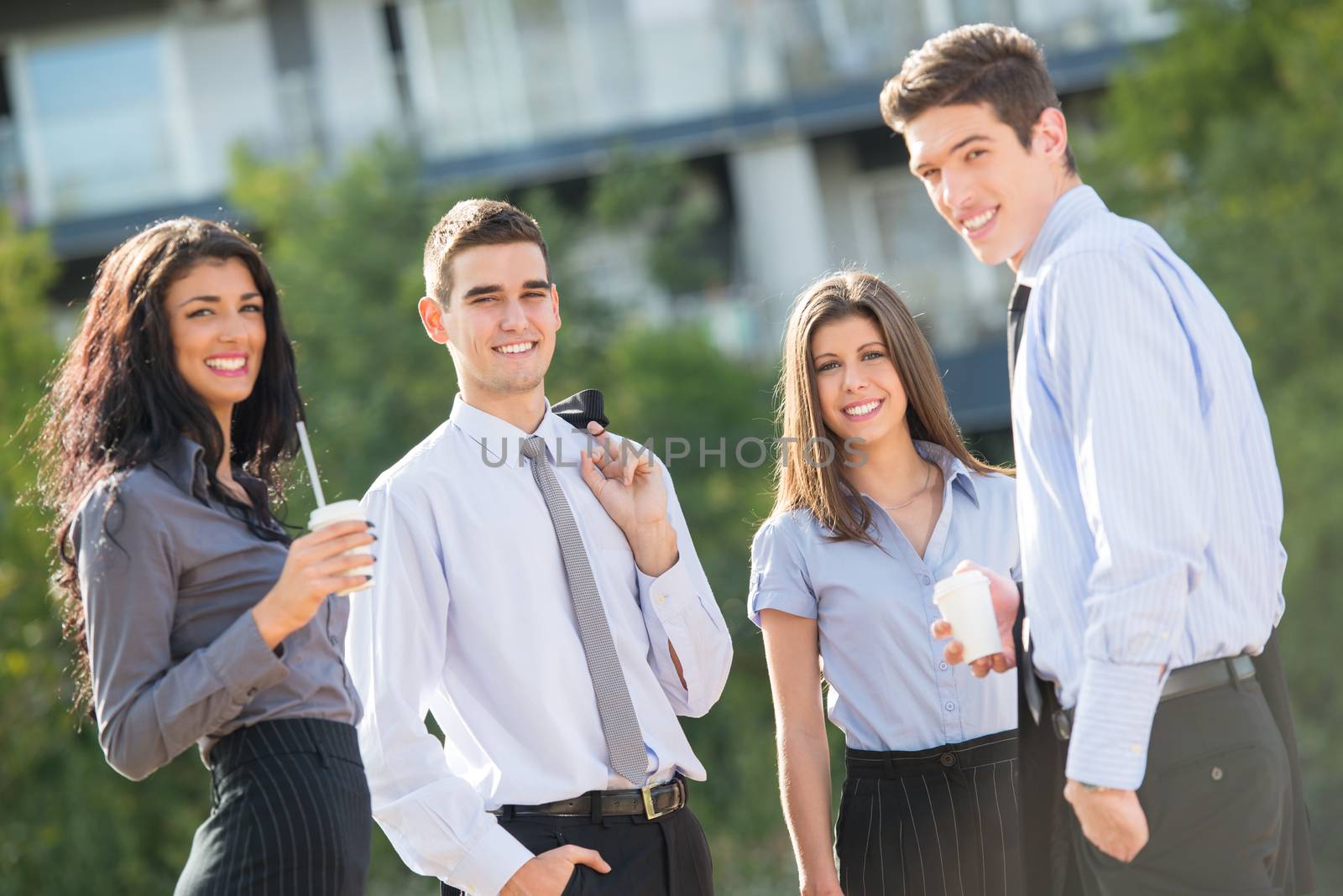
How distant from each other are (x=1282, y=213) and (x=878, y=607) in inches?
341

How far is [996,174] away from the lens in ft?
9.16

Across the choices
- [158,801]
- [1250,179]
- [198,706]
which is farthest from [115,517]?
[1250,179]

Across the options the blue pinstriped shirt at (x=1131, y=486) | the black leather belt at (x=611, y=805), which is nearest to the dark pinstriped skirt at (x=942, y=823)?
the black leather belt at (x=611, y=805)

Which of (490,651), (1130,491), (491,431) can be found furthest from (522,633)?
(1130,491)

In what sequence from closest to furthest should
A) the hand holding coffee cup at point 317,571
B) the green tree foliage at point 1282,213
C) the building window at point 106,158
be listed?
the hand holding coffee cup at point 317,571, the green tree foliage at point 1282,213, the building window at point 106,158

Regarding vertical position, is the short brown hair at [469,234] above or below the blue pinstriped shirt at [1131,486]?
above

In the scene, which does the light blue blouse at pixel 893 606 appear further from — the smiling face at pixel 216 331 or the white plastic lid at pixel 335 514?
the smiling face at pixel 216 331

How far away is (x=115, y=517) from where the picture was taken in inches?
107

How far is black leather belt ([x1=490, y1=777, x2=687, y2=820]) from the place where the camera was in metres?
3.16

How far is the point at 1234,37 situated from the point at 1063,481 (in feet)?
33.1

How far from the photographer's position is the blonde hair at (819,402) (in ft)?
12.1

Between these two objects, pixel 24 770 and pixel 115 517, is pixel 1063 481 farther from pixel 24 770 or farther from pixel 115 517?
pixel 24 770

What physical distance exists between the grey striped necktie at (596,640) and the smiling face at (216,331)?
0.71 m

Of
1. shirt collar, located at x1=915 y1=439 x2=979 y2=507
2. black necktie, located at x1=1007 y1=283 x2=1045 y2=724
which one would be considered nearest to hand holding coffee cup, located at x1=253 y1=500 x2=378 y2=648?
black necktie, located at x1=1007 y1=283 x2=1045 y2=724
